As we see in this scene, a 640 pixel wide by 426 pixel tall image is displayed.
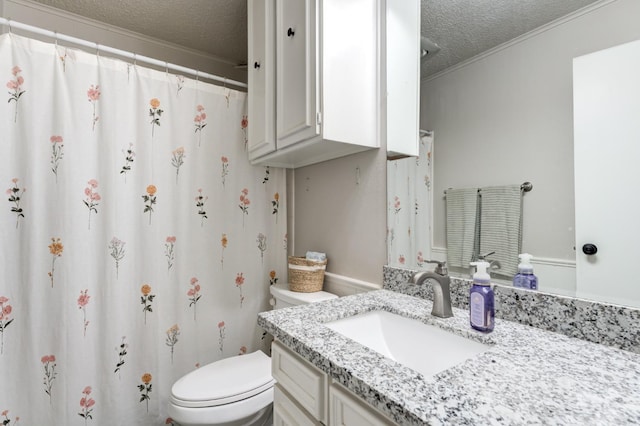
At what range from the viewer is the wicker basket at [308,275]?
4.72 ft

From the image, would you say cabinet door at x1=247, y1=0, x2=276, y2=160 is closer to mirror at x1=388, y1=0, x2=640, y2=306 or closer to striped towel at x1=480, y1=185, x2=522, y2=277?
mirror at x1=388, y1=0, x2=640, y2=306

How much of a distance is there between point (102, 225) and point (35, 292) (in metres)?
0.34

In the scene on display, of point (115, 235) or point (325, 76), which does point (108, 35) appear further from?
point (325, 76)

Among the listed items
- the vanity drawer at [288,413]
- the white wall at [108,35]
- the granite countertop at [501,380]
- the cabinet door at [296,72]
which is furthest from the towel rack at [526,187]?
the white wall at [108,35]

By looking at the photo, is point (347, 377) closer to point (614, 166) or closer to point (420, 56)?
point (614, 166)

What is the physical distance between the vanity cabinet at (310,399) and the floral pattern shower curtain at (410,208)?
1.92 feet

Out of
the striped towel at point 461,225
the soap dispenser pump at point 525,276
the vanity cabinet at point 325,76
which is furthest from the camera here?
the vanity cabinet at point 325,76

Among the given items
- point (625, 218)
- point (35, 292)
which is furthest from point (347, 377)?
point (35, 292)

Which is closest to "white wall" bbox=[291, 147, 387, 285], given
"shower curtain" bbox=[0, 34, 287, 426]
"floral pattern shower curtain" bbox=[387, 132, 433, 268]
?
"floral pattern shower curtain" bbox=[387, 132, 433, 268]

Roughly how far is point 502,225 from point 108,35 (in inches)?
95.8

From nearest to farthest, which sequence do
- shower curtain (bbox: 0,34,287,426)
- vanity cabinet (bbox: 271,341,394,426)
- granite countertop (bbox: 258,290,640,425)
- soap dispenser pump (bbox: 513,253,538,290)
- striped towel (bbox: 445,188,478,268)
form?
granite countertop (bbox: 258,290,640,425)
vanity cabinet (bbox: 271,341,394,426)
soap dispenser pump (bbox: 513,253,538,290)
striped towel (bbox: 445,188,478,268)
shower curtain (bbox: 0,34,287,426)

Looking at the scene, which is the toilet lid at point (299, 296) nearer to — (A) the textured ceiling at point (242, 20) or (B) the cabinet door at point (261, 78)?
(B) the cabinet door at point (261, 78)

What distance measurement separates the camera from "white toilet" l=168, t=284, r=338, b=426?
44.3 inches

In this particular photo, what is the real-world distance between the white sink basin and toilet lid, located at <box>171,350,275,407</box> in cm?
58
